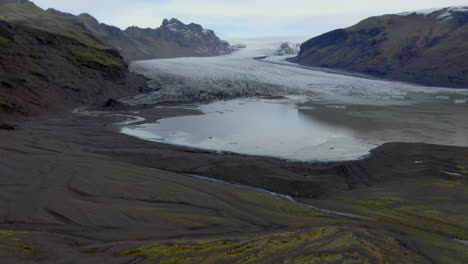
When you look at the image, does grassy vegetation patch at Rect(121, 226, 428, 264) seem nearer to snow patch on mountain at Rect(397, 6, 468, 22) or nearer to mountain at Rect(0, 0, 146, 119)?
mountain at Rect(0, 0, 146, 119)

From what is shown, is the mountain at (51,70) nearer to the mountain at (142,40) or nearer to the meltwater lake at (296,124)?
the meltwater lake at (296,124)

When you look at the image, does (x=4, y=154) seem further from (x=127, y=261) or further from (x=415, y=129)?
(x=415, y=129)

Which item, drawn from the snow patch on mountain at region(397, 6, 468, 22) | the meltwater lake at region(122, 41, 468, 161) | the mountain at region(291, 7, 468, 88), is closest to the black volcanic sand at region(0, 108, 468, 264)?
the meltwater lake at region(122, 41, 468, 161)

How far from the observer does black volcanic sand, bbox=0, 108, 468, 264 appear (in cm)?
630

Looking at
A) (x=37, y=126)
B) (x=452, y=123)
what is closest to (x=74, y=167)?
(x=37, y=126)

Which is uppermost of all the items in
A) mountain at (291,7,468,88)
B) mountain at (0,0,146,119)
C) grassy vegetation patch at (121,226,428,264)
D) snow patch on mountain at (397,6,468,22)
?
snow patch on mountain at (397,6,468,22)

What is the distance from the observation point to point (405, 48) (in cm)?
8238

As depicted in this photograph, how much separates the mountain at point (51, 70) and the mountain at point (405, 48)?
5503 cm

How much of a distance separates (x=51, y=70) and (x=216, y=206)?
24.7m

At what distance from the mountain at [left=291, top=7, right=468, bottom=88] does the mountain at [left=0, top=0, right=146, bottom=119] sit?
55026 mm

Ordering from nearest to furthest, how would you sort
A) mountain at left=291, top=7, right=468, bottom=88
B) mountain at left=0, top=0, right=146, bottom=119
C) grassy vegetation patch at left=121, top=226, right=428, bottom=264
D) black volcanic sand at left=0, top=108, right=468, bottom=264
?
grassy vegetation patch at left=121, top=226, right=428, bottom=264, black volcanic sand at left=0, top=108, right=468, bottom=264, mountain at left=0, top=0, right=146, bottom=119, mountain at left=291, top=7, right=468, bottom=88

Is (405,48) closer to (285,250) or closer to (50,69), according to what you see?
(50,69)

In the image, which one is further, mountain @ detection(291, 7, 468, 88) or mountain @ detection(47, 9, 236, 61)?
mountain @ detection(47, 9, 236, 61)

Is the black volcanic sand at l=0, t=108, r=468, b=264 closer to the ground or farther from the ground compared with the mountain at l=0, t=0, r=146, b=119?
closer to the ground
